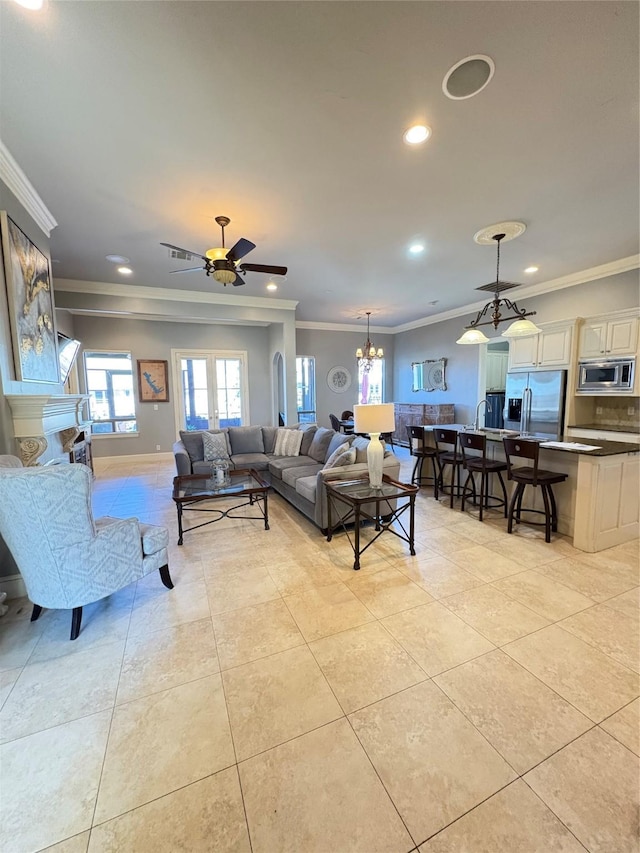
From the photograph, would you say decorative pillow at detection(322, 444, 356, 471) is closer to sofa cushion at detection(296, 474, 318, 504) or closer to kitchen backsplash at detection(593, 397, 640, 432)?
sofa cushion at detection(296, 474, 318, 504)

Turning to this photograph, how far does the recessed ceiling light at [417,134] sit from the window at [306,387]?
6268mm

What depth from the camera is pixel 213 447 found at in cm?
479

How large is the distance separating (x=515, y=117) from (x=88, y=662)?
Answer: 4.07 m

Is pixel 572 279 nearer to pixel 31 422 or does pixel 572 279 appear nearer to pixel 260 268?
pixel 260 268

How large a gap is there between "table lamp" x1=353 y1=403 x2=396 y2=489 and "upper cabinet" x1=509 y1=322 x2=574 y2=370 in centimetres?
342

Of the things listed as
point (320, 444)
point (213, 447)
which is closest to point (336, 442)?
point (320, 444)

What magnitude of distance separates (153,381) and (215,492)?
4495mm

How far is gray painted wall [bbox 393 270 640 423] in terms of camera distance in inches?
180

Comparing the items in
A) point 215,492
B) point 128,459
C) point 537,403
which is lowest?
point 128,459

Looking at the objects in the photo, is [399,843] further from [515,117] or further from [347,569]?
[515,117]

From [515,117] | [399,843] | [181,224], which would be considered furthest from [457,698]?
[181,224]

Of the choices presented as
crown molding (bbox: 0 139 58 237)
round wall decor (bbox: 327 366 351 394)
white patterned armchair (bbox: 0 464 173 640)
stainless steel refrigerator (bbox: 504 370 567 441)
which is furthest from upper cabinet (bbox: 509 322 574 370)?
crown molding (bbox: 0 139 58 237)

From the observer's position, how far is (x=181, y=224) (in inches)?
135

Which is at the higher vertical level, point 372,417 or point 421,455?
point 372,417
